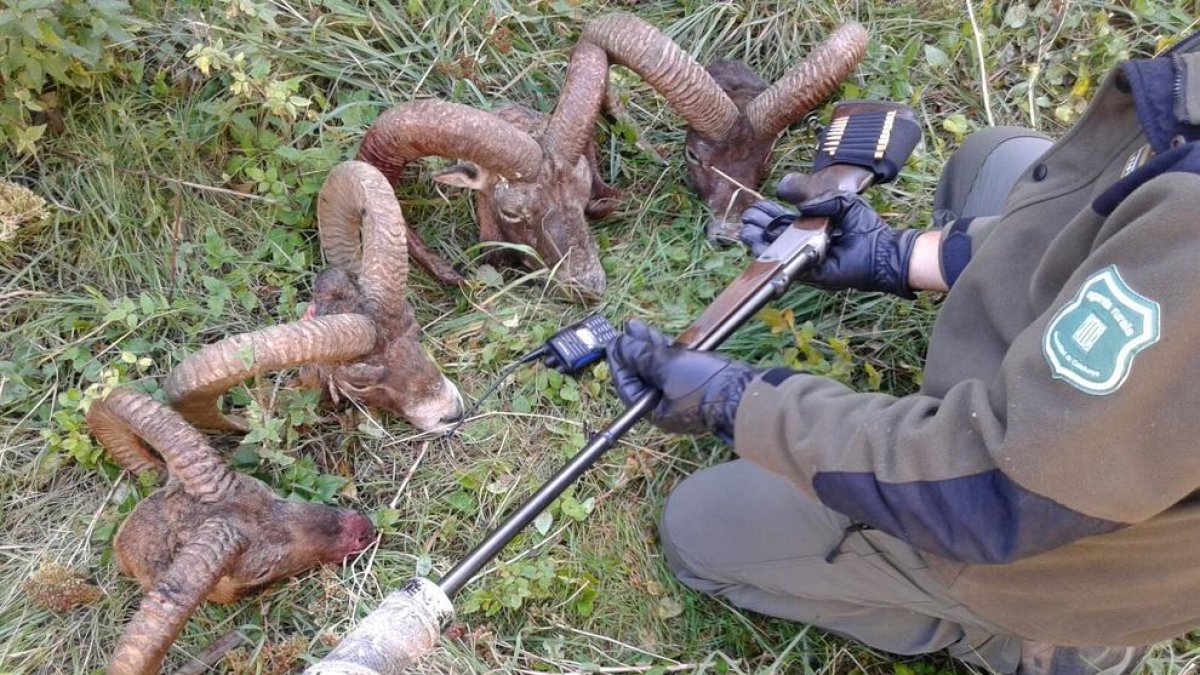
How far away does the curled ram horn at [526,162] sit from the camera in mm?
3811

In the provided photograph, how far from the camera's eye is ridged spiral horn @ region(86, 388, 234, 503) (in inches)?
127

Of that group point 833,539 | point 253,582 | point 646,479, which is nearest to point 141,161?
point 253,582

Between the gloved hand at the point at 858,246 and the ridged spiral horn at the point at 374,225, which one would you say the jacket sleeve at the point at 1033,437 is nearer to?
the gloved hand at the point at 858,246

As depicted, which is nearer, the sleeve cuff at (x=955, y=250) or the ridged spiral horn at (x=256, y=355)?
the ridged spiral horn at (x=256, y=355)

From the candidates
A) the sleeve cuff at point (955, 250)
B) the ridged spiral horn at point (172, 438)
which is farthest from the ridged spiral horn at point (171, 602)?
the sleeve cuff at point (955, 250)

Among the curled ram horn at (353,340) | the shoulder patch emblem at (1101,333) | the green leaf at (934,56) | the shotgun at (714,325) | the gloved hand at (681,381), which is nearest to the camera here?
the shoulder patch emblem at (1101,333)

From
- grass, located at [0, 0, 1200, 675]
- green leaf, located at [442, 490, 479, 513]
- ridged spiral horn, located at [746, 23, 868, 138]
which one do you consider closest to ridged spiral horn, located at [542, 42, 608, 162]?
grass, located at [0, 0, 1200, 675]

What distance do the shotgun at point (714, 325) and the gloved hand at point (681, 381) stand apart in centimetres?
8

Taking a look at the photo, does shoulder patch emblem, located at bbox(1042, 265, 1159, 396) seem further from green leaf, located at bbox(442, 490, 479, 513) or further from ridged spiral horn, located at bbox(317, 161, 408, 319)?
green leaf, located at bbox(442, 490, 479, 513)

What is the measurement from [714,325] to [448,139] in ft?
4.63

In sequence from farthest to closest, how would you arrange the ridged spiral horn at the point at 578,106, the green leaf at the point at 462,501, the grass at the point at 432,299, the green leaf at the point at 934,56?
the green leaf at the point at 934,56 → the ridged spiral horn at the point at 578,106 → the green leaf at the point at 462,501 → the grass at the point at 432,299

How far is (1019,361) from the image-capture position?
2.15 meters

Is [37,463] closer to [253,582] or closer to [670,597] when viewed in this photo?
[253,582]

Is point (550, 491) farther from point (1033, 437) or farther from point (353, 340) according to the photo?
point (1033, 437)
